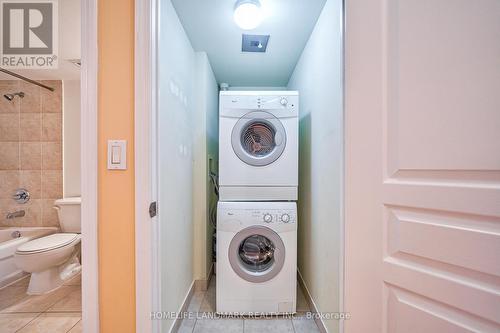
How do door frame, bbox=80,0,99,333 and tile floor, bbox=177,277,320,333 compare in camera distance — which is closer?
door frame, bbox=80,0,99,333

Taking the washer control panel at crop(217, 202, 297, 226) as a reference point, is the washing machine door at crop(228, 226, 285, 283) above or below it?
below

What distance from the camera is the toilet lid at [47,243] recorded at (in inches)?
73.0

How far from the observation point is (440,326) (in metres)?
0.65

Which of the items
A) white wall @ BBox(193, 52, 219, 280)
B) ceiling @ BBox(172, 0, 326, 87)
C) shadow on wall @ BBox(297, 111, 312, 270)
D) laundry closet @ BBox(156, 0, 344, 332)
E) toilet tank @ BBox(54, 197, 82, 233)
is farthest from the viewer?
toilet tank @ BBox(54, 197, 82, 233)

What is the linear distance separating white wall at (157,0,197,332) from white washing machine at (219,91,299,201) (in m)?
0.31

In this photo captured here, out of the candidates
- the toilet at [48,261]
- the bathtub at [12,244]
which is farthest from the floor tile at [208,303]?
the bathtub at [12,244]

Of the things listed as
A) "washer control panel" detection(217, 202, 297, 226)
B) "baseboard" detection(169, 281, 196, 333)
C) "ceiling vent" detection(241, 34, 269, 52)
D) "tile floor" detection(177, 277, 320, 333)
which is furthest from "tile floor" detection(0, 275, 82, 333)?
"ceiling vent" detection(241, 34, 269, 52)

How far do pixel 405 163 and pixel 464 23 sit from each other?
1.32ft

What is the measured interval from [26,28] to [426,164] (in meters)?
2.27

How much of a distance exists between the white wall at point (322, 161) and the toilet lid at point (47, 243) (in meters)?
2.20

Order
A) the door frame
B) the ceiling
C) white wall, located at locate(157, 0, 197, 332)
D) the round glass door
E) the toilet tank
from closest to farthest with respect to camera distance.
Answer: the door frame < white wall, located at locate(157, 0, 197, 332) < the ceiling < the round glass door < the toilet tank

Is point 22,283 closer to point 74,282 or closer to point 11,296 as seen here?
point 11,296

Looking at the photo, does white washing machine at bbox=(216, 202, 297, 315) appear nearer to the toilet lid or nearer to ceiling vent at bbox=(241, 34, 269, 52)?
ceiling vent at bbox=(241, 34, 269, 52)

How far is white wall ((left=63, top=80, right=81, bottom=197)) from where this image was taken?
2.61 m
